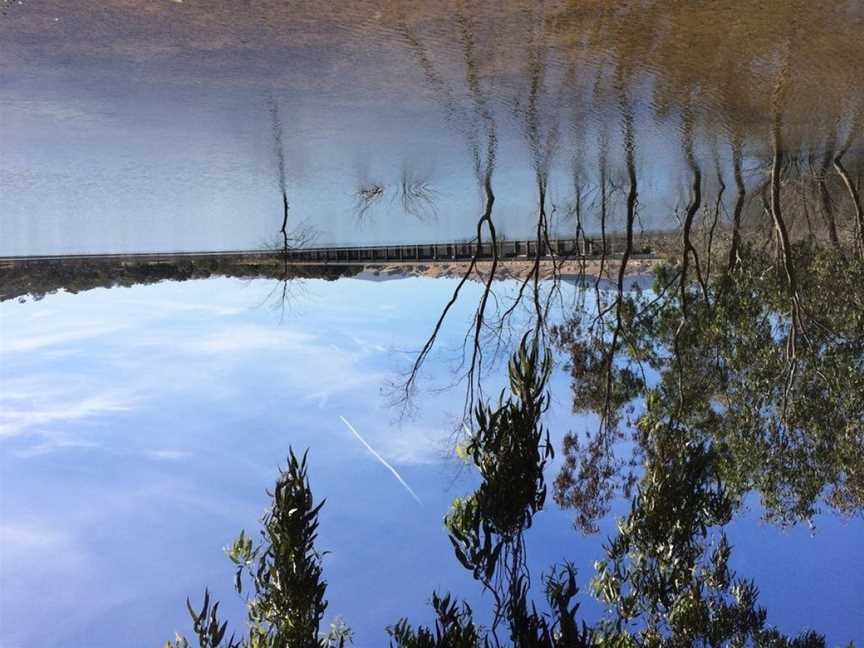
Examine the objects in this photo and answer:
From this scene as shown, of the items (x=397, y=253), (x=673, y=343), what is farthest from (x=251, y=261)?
(x=673, y=343)

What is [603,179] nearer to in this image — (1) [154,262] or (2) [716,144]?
(2) [716,144]

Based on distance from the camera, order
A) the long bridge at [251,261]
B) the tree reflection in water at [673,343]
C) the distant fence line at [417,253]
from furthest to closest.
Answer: the long bridge at [251,261] → the distant fence line at [417,253] → the tree reflection in water at [673,343]

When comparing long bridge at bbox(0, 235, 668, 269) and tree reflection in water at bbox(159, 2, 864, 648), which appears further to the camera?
long bridge at bbox(0, 235, 668, 269)

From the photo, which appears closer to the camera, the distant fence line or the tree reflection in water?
the tree reflection in water

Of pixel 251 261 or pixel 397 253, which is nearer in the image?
pixel 251 261

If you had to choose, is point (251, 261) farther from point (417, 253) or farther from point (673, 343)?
point (673, 343)

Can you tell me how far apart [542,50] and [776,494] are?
9462mm

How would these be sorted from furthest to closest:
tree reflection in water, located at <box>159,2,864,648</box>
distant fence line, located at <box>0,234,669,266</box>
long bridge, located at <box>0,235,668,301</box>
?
long bridge, located at <box>0,235,668,301</box>
distant fence line, located at <box>0,234,669,266</box>
tree reflection in water, located at <box>159,2,864,648</box>

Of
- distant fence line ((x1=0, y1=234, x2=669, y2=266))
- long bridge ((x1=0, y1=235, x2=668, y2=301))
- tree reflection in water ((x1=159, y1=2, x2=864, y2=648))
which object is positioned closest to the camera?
tree reflection in water ((x1=159, y1=2, x2=864, y2=648))

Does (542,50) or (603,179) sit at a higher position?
(542,50)

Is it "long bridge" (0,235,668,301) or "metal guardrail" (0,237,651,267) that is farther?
"long bridge" (0,235,668,301)

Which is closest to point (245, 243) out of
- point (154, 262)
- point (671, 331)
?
point (154, 262)

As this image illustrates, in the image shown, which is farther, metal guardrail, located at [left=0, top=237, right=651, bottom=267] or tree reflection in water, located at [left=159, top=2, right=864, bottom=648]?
metal guardrail, located at [left=0, top=237, right=651, bottom=267]

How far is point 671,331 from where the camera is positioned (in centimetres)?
1551
